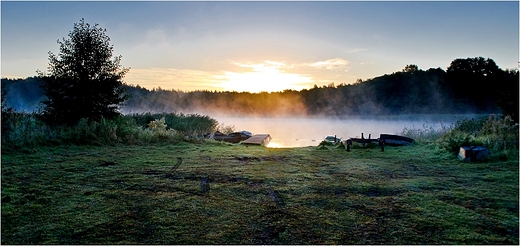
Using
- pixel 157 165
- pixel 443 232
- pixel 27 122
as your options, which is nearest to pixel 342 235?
pixel 443 232

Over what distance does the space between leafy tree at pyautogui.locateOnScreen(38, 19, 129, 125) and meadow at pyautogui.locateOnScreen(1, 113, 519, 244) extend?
14.0ft

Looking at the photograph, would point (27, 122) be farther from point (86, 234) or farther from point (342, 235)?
point (342, 235)

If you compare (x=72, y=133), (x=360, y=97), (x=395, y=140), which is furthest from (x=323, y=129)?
(x=360, y=97)

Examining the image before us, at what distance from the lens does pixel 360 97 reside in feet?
168

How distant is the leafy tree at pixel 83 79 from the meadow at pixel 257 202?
4276mm

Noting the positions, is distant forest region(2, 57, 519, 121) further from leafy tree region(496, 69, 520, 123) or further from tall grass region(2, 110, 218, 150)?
leafy tree region(496, 69, 520, 123)

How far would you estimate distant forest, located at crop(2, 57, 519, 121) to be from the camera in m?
36.8

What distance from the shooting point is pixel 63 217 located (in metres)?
3.14

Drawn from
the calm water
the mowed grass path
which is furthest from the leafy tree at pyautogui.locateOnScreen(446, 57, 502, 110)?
the mowed grass path

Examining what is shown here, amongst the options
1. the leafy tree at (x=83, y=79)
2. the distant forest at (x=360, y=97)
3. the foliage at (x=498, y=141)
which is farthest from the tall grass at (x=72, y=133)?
the distant forest at (x=360, y=97)

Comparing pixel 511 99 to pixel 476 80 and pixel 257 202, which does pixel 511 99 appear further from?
pixel 476 80

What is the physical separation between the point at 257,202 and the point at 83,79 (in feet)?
32.0

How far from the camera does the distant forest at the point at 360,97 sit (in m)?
36.8

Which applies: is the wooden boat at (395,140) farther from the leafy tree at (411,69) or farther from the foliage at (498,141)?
the leafy tree at (411,69)
